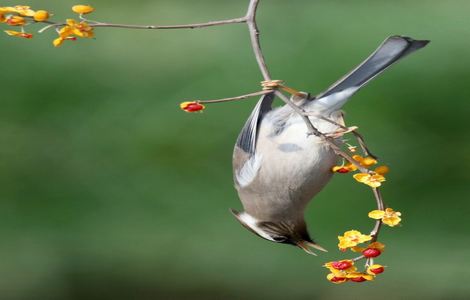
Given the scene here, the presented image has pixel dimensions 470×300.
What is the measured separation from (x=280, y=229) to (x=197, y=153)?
933mm

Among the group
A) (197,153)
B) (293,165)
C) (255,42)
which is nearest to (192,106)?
(255,42)

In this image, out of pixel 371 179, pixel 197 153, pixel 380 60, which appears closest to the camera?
pixel 371 179

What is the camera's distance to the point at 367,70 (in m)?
1.00

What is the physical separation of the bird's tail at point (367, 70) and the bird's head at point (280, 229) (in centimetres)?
14

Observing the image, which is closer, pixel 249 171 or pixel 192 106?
pixel 192 106

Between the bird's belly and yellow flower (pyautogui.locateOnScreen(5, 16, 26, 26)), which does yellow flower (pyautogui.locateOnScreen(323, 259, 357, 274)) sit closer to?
the bird's belly

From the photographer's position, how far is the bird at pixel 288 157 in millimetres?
1006

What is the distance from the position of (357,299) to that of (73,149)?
2.24 ft

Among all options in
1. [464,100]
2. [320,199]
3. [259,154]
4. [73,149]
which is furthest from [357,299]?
[259,154]

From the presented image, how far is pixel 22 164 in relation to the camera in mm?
2090

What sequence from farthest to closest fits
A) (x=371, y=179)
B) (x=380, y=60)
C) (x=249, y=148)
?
(x=249, y=148), (x=380, y=60), (x=371, y=179)

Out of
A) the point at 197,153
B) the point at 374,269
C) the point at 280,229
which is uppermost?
the point at 197,153

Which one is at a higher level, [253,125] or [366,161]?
[253,125]

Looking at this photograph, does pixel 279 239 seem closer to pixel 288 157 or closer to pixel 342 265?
pixel 288 157
